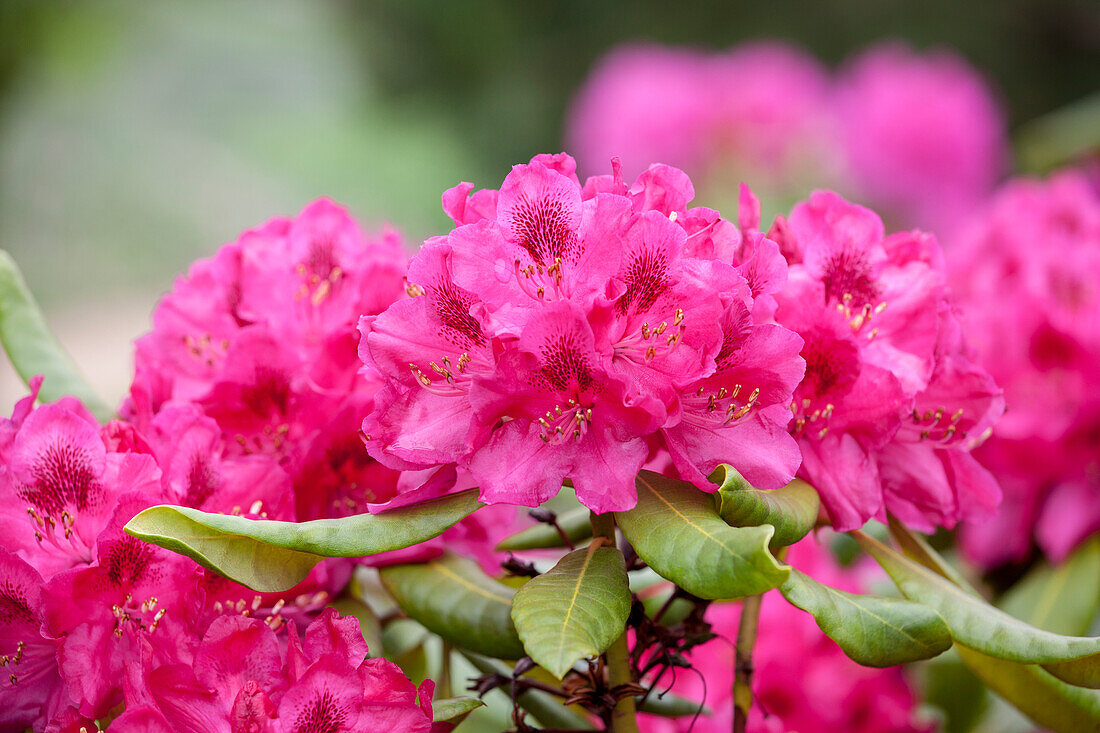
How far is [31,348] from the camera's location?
28.7 inches

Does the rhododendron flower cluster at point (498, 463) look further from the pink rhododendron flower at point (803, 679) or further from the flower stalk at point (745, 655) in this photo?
the pink rhododendron flower at point (803, 679)

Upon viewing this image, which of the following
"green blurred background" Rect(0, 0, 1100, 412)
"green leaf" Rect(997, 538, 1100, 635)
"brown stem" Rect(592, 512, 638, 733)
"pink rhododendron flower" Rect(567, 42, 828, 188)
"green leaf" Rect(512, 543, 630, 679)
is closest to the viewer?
"green leaf" Rect(512, 543, 630, 679)

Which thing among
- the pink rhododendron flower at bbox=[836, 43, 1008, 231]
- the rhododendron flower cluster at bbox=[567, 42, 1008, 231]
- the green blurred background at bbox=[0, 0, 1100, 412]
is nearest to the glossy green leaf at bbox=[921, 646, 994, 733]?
the rhododendron flower cluster at bbox=[567, 42, 1008, 231]

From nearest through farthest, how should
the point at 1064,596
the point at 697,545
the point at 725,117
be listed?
the point at 697,545 → the point at 1064,596 → the point at 725,117

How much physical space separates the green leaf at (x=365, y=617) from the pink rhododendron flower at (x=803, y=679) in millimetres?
307

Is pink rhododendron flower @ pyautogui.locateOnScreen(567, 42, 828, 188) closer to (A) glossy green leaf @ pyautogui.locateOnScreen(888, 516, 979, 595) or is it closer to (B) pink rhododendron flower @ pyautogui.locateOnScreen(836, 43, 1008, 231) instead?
(B) pink rhododendron flower @ pyautogui.locateOnScreen(836, 43, 1008, 231)

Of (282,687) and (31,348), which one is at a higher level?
(31,348)

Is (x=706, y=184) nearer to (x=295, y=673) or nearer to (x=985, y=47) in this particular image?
(x=295, y=673)

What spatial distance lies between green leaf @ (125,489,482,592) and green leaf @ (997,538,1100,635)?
1.75 ft

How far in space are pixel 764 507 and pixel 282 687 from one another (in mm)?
249

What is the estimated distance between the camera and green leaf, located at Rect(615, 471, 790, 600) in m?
0.48

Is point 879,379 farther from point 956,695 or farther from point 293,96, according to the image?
point 293,96

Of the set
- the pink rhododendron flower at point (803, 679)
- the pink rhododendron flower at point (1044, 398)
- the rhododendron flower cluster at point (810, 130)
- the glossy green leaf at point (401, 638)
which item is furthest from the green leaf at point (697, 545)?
the rhododendron flower cluster at point (810, 130)

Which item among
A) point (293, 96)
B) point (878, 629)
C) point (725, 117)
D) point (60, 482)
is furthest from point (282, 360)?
point (293, 96)
